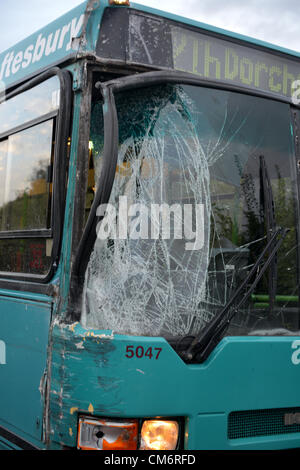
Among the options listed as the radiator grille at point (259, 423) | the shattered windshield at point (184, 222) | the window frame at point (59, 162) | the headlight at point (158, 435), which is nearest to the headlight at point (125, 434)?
the headlight at point (158, 435)

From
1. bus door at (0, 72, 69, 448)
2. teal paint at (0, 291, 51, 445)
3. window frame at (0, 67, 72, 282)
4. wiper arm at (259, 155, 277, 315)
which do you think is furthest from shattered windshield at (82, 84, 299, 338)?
teal paint at (0, 291, 51, 445)

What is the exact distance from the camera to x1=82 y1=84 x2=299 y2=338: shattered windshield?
304cm

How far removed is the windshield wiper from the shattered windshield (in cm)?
4

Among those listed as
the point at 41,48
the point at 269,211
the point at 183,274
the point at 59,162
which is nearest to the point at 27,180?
the point at 59,162

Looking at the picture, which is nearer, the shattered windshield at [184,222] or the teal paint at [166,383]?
the teal paint at [166,383]

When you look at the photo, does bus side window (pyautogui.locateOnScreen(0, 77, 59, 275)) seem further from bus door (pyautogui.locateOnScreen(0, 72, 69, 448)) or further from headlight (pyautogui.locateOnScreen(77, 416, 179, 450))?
headlight (pyautogui.locateOnScreen(77, 416, 179, 450))

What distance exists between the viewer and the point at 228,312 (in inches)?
119

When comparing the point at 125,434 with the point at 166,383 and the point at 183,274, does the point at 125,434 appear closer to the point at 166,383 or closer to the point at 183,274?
the point at 166,383

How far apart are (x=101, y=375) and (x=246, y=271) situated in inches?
38.1

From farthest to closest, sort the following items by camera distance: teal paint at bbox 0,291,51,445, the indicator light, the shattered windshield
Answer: teal paint at bbox 0,291,51,445 → the shattered windshield → the indicator light

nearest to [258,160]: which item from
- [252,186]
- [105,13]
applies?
[252,186]

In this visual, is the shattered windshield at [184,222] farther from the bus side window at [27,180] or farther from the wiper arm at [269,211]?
the bus side window at [27,180]

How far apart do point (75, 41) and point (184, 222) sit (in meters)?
1.16

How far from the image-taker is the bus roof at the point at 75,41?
10.2 ft
